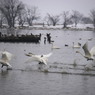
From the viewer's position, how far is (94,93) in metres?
16.8

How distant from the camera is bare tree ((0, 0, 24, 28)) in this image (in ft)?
418

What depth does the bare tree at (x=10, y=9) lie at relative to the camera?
128m

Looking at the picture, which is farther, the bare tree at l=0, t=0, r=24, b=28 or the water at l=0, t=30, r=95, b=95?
the bare tree at l=0, t=0, r=24, b=28

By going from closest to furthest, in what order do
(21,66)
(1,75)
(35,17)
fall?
(1,75), (21,66), (35,17)

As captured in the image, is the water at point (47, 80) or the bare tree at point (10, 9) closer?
the water at point (47, 80)

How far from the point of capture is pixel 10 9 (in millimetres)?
128875

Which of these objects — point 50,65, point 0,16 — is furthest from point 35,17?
point 50,65

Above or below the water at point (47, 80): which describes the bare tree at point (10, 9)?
above

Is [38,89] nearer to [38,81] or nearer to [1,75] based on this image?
[38,81]

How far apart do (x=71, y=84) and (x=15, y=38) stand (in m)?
35.4

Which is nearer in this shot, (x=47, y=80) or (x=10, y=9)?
(x=47, y=80)

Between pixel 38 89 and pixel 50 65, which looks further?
pixel 50 65

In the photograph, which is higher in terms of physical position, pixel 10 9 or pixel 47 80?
pixel 10 9

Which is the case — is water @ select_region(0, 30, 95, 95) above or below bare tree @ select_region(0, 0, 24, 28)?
below
